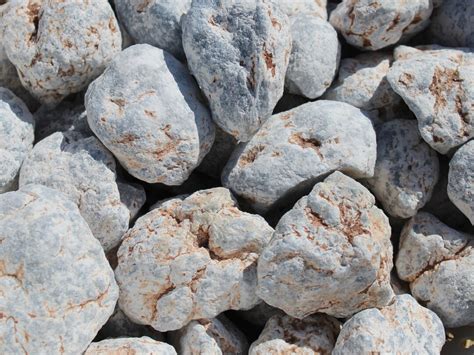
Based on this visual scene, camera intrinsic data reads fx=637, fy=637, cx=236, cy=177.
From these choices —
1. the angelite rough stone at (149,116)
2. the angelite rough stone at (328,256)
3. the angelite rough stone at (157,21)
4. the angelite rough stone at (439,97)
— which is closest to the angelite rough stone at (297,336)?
the angelite rough stone at (328,256)

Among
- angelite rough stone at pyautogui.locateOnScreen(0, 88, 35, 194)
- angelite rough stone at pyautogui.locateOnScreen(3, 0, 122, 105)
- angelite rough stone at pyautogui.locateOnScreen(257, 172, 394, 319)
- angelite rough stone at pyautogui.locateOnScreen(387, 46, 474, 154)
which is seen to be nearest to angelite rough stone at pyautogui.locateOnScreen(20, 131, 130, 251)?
angelite rough stone at pyautogui.locateOnScreen(0, 88, 35, 194)

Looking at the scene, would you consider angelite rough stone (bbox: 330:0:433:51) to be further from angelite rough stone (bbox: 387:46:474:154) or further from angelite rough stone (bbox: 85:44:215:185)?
angelite rough stone (bbox: 85:44:215:185)

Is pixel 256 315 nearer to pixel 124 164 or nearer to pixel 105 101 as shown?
pixel 124 164

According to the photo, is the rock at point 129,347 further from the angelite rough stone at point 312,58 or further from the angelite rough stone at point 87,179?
the angelite rough stone at point 312,58

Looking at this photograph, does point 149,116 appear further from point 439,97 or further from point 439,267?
point 439,267

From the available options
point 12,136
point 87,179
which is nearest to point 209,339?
point 87,179

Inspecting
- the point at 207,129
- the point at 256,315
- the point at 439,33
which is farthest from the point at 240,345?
the point at 439,33
